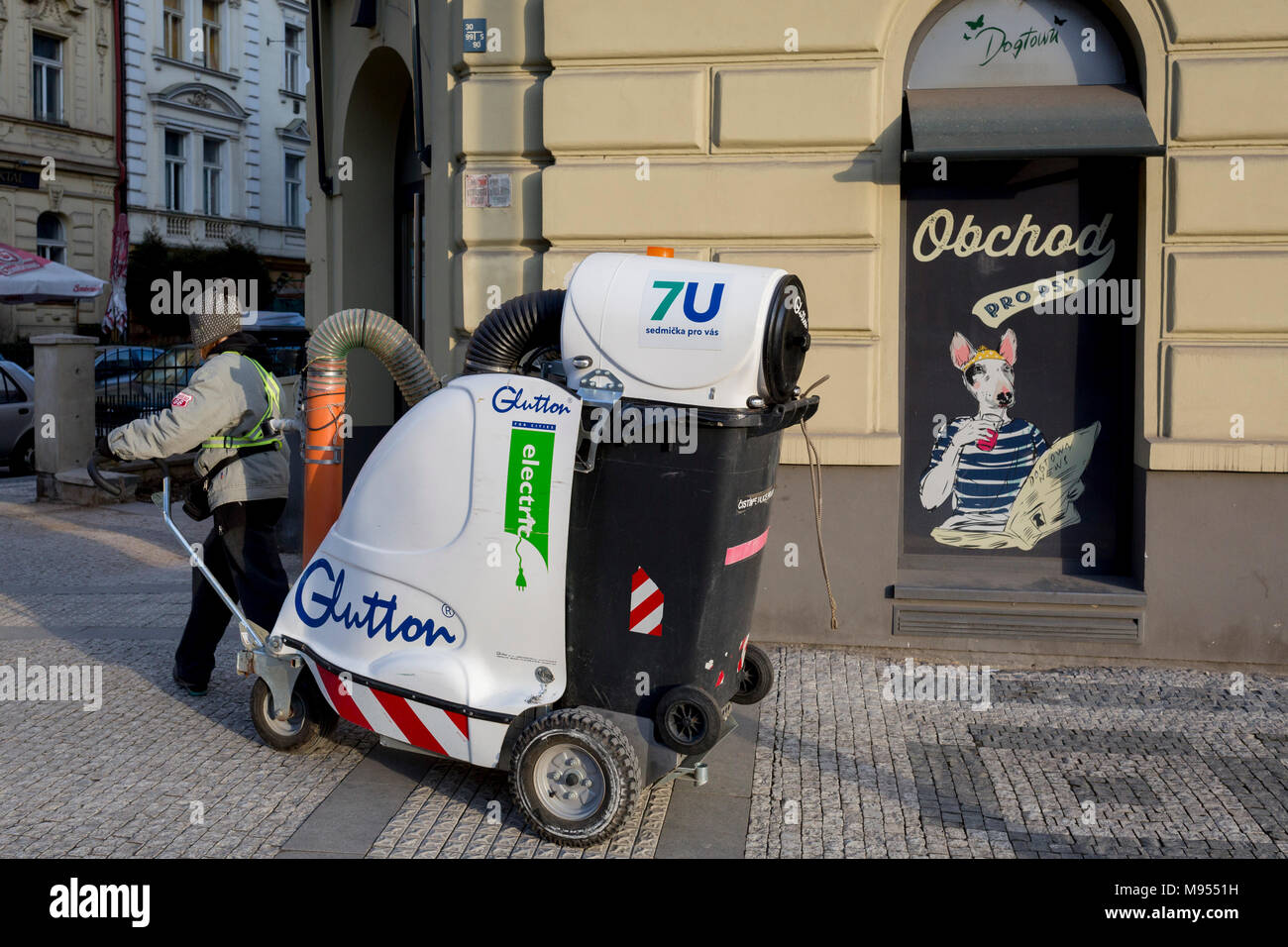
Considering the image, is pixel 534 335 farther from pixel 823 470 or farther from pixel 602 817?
pixel 823 470

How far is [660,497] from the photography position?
418 centimetres

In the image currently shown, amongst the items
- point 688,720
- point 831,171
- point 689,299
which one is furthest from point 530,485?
point 831,171

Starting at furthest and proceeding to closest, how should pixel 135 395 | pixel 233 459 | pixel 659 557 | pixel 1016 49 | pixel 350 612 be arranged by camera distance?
pixel 135 395, pixel 1016 49, pixel 233 459, pixel 350 612, pixel 659 557

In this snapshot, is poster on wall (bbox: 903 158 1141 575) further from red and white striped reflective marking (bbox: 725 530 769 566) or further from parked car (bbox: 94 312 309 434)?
parked car (bbox: 94 312 309 434)

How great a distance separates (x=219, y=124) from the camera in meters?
34.3

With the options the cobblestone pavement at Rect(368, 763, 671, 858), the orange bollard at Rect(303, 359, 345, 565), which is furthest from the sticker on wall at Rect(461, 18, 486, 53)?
the cobblestone pavement at Rect(368, 763, 671, 858)

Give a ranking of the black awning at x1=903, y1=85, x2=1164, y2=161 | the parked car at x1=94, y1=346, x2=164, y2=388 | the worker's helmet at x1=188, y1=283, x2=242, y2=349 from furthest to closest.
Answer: the parked car at x1=94, y1=346, x2=164, y2=388 → the black awning at x1=903, y1=85, x2=1164, y2=161 → the worker's helmet at x1=188, y1=283, x2=242, y2=349

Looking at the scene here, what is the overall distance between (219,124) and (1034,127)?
3192cm

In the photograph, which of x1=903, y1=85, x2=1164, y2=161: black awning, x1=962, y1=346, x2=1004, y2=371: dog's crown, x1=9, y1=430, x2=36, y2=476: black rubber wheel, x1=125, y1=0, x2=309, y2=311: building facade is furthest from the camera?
x1=125, y1=0, x2=309, y2=311: building facade

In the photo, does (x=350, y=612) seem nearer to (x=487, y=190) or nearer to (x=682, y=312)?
(x=682, y=312)

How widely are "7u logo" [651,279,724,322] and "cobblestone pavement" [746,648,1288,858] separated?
5.88ft

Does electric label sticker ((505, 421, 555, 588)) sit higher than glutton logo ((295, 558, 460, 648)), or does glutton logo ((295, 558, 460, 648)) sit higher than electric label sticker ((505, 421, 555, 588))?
electric label sticker ((505, 421, 555, 588))

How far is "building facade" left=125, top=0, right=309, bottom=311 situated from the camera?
105 feet

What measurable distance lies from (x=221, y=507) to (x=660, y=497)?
92.2 inches
